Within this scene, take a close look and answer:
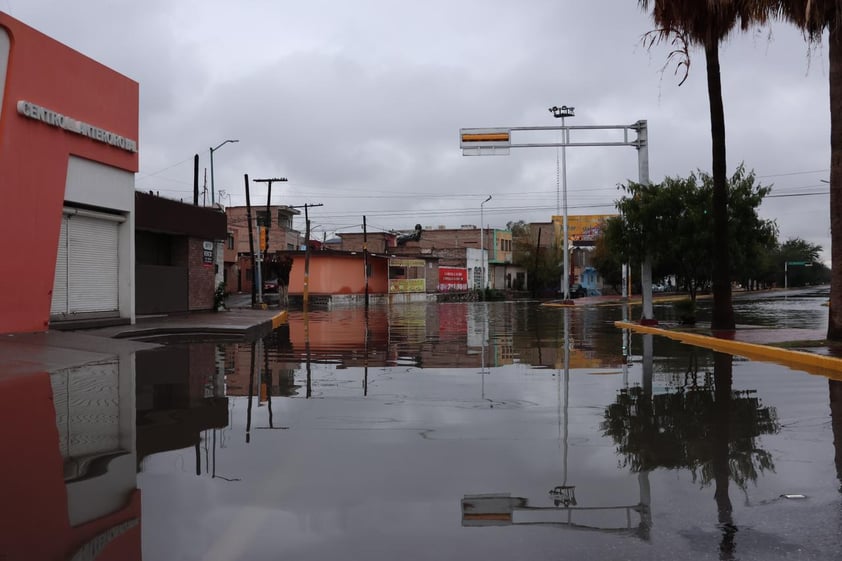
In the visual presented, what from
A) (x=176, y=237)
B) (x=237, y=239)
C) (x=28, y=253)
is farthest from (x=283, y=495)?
(x=237, y=239)

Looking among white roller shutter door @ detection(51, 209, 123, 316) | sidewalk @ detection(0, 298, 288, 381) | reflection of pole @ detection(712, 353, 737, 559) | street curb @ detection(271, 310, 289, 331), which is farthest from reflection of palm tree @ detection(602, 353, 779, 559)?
street curb @ detection(271, 310, 289, 331)

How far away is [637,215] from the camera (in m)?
25.7

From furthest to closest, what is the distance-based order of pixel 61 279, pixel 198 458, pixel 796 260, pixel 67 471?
pixel 796 260
pixel 61 279
pixel 198 458
pixel 67 471

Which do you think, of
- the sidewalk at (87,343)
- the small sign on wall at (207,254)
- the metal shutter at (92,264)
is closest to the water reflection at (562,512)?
the sidewalk at (87,343)

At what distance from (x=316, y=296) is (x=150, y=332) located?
36.2 metres

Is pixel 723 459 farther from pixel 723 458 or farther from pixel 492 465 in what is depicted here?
pixel 492 465

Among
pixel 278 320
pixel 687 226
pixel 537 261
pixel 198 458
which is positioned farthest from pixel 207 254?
pixel 537 261

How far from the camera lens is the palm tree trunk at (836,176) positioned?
51.9 ft

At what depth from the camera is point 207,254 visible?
107 feet

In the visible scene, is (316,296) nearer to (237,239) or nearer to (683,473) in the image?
(237,239)

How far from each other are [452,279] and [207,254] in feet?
162

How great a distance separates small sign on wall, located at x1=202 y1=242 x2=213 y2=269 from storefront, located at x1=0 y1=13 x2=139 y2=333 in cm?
989

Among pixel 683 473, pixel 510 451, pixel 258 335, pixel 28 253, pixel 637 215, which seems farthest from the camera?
pixel 637 215

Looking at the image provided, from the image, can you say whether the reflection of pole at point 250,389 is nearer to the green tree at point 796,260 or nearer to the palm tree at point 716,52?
the palm tree at point 716,52
